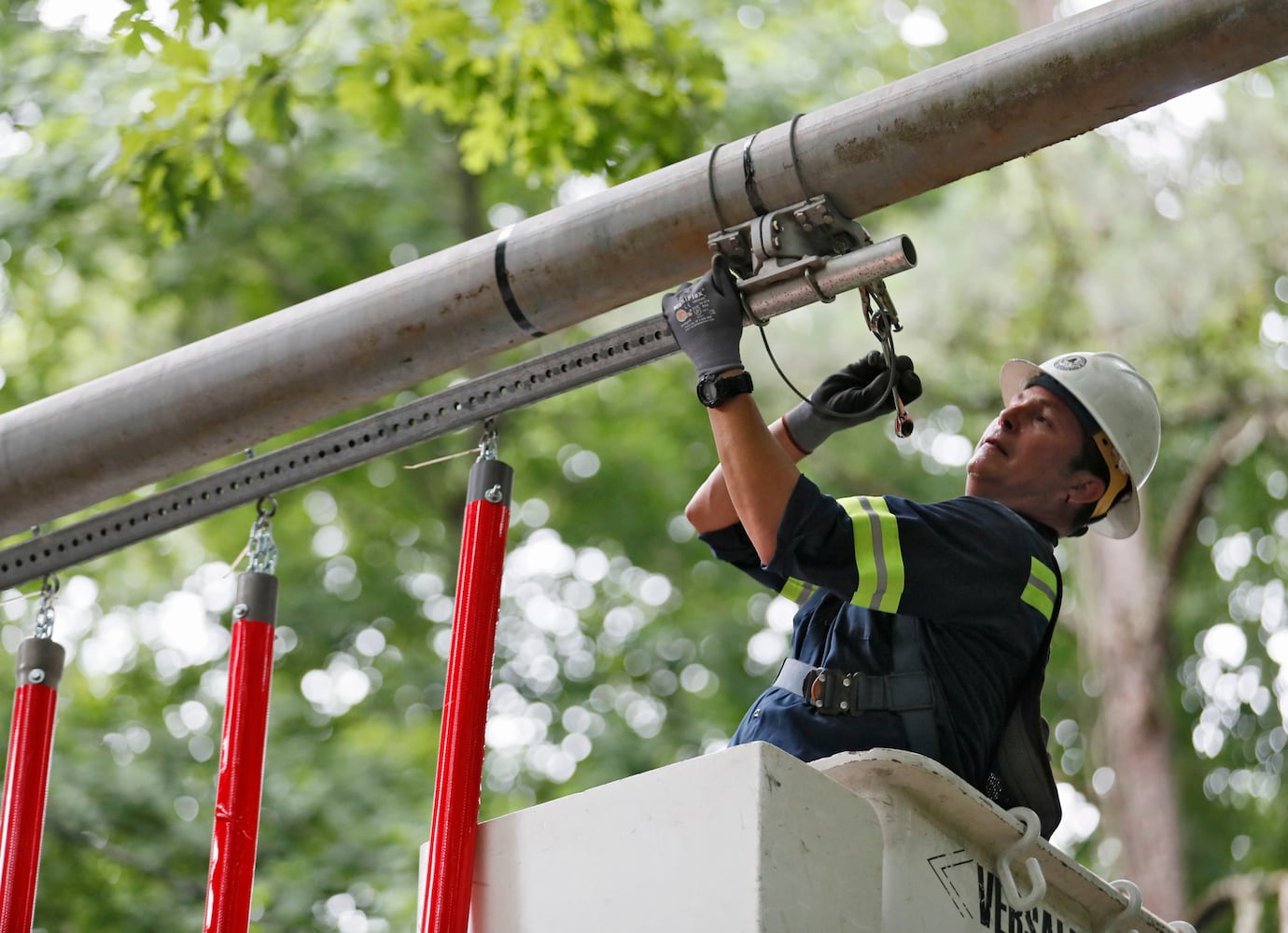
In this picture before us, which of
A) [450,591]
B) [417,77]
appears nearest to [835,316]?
[450,591]

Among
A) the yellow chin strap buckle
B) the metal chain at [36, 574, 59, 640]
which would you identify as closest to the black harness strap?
the yellow chin strap buckle

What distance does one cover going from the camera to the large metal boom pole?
8.25 ft

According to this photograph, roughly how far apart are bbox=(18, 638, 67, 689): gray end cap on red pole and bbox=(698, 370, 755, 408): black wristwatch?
5.32 feet

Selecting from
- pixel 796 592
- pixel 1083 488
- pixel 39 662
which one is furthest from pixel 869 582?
pixel 39 662

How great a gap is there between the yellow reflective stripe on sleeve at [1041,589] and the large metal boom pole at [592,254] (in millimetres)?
811

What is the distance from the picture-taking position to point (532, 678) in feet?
41.5

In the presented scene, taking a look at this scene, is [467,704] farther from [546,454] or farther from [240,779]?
[546,454]

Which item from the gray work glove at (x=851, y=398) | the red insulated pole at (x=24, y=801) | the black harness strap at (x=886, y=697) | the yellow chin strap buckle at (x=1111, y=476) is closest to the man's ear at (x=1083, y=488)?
the yellow chin strap buckle at (x=1111, y=476)

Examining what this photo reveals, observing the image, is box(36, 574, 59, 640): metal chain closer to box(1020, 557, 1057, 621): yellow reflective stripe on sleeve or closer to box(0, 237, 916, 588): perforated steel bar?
box(0, 237, 916, 588): perforated steel bar

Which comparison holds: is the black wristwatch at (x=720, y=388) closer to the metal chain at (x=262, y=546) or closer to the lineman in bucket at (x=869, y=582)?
the lineman in bucket at (x=869, y=582)

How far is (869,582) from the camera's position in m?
2.87

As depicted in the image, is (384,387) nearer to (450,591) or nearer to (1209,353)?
(1209,353)

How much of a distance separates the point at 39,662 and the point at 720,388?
171cm

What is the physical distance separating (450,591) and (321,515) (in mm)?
1463
